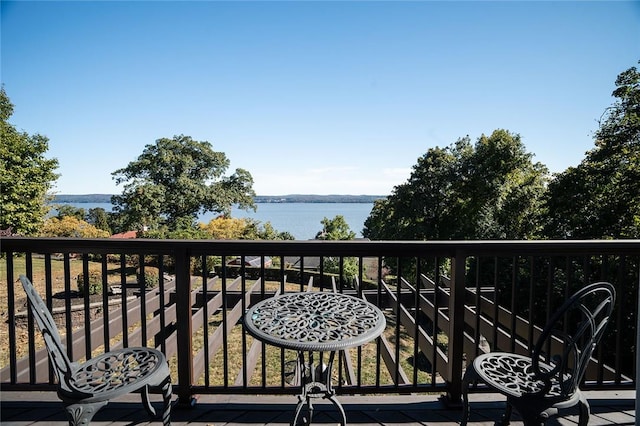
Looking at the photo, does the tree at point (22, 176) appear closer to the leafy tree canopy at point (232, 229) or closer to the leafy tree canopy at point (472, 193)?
the leafy tree canopy at point (232, 229)

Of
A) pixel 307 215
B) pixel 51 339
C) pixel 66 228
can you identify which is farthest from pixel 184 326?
pixel 307 215

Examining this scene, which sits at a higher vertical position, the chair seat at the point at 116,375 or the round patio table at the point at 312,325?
the round patio table at the point at 312,325

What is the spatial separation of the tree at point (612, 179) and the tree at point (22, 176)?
24183mm

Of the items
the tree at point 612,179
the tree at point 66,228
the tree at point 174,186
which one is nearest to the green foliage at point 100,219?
the tree at point 66,228

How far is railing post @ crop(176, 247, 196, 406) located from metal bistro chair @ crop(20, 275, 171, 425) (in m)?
0.34

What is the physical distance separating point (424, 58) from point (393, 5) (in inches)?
147

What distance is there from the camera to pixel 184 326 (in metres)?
1.90

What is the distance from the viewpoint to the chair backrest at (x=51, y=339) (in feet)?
4.08

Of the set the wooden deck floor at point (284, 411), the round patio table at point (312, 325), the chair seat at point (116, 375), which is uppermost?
the round patio table at point (312, 325)

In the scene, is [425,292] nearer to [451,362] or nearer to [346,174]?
[451,362]

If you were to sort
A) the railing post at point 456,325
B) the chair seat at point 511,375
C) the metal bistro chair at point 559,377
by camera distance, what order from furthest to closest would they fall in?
1. the railing post at point 456,325
2. the chair seat at point 511,375
3. the metal bistro chair at point 559,377

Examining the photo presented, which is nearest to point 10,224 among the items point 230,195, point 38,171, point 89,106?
point 38,171

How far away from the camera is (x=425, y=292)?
17.4 feet

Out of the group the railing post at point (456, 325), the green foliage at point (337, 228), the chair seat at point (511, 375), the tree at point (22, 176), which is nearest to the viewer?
the chair seat at point (511, 375)
